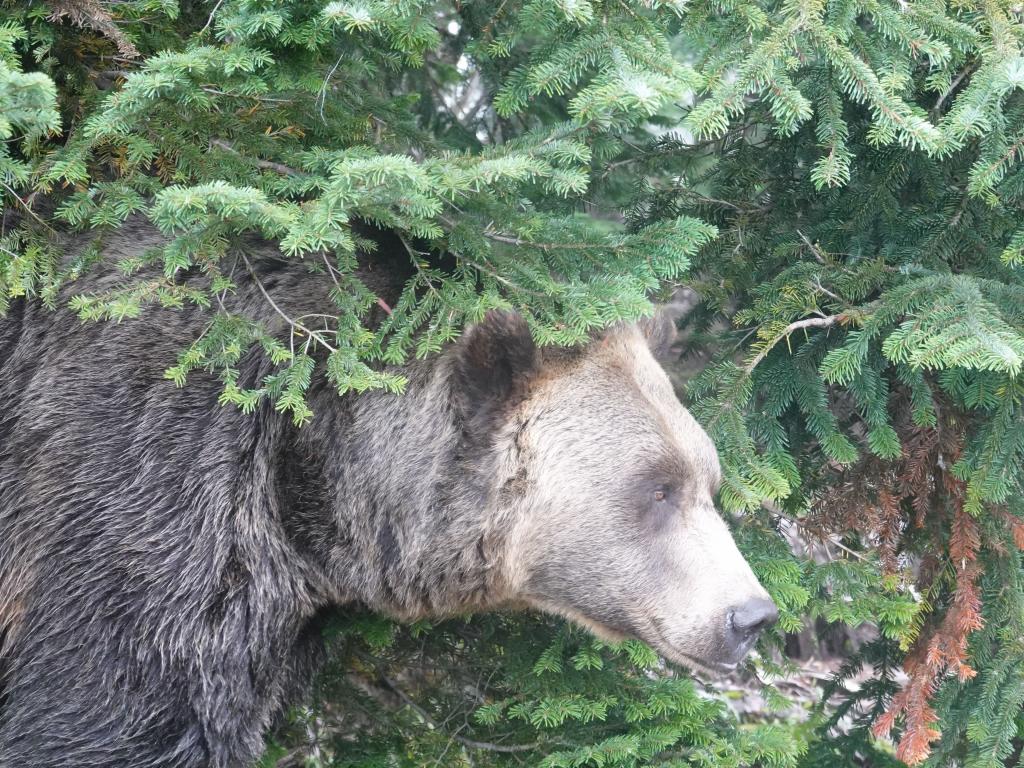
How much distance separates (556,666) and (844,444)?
1.68 meters

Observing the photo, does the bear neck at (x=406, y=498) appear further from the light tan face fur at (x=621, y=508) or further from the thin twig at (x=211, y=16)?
the thin twig at (x=211, y=16)

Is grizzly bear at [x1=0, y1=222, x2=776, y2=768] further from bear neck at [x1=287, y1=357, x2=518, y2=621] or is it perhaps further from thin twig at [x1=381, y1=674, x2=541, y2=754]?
thin twig at [x1=381, y1=674, x2=541, y2=754]

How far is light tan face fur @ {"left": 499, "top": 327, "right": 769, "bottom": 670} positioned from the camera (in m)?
4.14

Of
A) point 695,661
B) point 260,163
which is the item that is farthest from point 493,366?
point 695,661

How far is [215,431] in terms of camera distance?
422 cm

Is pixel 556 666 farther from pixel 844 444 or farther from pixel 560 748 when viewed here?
pixel 844 444

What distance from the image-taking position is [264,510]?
14.3 ft

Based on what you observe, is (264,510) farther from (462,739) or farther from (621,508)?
(462,739)

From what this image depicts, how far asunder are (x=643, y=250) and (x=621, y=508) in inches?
41.5

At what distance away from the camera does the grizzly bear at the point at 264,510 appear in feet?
13.4

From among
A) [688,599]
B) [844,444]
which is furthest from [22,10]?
[844,444]

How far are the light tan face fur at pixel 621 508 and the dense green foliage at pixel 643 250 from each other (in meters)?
0.33

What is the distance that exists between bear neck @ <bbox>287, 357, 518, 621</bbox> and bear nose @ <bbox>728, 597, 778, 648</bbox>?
3.27 feet

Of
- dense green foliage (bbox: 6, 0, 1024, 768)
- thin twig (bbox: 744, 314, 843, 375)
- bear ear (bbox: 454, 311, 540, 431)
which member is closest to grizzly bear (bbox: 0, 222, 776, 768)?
bear ear (bbox: 454, 311, 540, 431)
